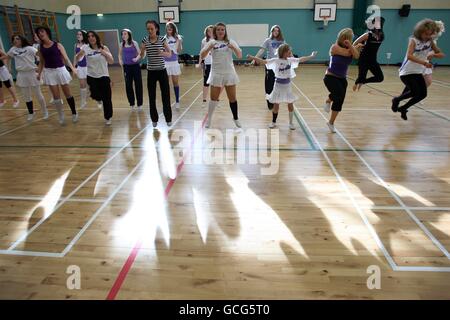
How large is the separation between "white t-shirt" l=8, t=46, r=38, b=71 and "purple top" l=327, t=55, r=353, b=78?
226 inches

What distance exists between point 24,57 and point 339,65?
5989mm

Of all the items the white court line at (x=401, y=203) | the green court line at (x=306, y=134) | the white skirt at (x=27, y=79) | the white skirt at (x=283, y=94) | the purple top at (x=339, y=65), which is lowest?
the green court line at (x=306, y=134)

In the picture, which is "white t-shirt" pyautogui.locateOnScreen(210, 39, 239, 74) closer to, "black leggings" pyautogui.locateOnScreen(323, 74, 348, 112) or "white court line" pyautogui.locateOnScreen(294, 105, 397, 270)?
"black leggings" pyautogui.locateOnScreen(323, 74, 348, 112)

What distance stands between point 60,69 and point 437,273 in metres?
6.60

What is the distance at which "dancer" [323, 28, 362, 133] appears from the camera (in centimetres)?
499

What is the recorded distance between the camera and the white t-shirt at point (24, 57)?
6.37 m

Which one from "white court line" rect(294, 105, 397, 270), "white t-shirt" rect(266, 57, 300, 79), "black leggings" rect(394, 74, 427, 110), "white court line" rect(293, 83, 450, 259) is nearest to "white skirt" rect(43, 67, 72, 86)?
"white t-shirt" rect(266, 57, 300, 79)

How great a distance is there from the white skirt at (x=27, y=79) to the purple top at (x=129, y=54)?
1853 mm

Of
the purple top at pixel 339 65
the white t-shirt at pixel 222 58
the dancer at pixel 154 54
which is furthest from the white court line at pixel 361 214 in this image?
the dancer at pixel 154 54

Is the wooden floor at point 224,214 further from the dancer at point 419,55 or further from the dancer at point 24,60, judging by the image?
the dancer at point 24,60

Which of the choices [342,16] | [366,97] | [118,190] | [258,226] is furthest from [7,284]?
[342,16]

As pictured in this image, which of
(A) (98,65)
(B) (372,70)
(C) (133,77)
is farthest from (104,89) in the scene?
(B) (372,70)

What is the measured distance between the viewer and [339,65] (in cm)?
523

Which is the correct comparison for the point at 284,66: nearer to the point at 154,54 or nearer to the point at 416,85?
the point at 154,54
